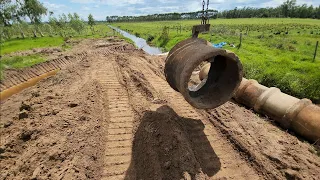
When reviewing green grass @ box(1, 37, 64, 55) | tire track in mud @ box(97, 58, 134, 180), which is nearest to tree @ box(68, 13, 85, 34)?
green grass @ box(1, 37, 64, 55)

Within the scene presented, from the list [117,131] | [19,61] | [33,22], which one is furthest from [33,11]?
[117,131]

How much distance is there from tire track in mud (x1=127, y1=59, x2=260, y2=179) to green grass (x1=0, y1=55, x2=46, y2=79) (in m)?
13.0

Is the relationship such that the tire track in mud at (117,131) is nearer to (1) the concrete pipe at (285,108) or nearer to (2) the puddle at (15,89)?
(1) the concrete pipe at (285,108)

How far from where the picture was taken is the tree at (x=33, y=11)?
132 ft

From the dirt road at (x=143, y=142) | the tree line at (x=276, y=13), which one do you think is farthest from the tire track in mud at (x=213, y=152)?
the tree line at (x=276, y=13)

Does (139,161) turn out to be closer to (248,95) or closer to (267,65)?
(248,95)

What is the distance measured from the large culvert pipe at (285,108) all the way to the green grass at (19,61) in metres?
14.6

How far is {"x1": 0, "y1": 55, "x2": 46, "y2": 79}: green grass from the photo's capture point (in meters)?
15.8

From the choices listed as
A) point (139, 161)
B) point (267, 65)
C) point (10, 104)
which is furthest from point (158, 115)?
point (10, 104)

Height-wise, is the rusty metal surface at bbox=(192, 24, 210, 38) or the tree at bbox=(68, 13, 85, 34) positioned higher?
the rusty metal surface at bbox=(192, 24, 210, 38)

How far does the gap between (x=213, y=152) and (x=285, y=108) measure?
2880mm

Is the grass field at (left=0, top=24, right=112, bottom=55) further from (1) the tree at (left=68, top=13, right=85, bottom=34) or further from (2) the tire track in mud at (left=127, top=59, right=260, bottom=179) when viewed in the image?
(2) the tire track in mud at (left=127, top=59, right=260, bottom=179)

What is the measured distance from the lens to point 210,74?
7094mm

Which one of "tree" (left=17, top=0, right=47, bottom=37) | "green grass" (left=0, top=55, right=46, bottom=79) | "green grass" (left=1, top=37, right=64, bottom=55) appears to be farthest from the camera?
"tree" (left=17, top=0, right=47, bottom=37)
